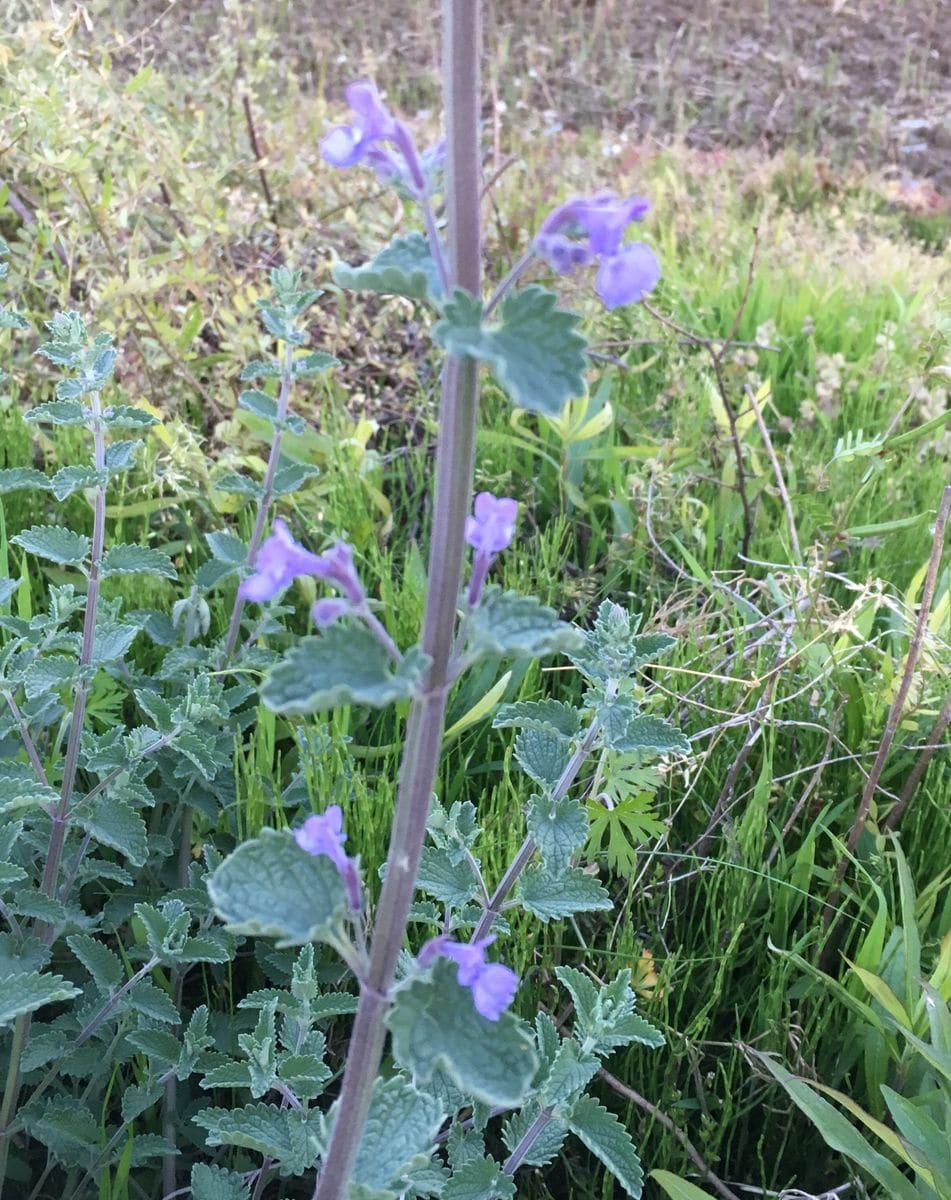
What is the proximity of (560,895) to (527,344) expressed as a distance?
0.55 m

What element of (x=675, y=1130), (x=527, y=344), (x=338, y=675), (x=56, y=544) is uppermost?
(x=527, y=344)

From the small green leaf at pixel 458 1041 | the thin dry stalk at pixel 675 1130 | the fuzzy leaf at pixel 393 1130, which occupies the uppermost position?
the small green leaf at pixel 458 1041

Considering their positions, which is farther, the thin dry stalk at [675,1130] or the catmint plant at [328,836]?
the thin dry stalk at [675,1130]

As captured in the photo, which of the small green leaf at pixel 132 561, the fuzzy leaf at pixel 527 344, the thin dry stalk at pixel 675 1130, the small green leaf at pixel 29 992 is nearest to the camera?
the fuzzy leaf at pixel 527 344

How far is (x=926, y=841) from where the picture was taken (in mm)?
1452

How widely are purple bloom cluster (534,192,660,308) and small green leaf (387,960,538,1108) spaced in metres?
0.37

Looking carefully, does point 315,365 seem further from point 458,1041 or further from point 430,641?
point 458,1041

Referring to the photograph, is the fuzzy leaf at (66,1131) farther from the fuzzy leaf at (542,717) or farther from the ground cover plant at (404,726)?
the fuzzy leaf at (542,717)

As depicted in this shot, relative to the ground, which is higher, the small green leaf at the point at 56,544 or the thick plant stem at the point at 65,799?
the small green leaf at the point at 56,544

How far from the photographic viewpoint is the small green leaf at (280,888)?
58cm

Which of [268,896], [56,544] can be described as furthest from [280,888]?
[56,544]

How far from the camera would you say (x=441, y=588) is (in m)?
0.57

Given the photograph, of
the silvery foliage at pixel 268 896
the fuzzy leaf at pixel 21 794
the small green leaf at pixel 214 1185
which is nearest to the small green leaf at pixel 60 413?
the silvery foliage at pixel 268 896

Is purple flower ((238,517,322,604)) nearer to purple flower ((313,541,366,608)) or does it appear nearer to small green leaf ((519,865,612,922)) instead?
purple flower ((313,541,366,608))
